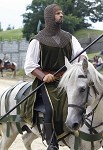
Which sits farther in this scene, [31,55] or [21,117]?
[21,117]

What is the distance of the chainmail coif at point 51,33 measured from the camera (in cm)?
608

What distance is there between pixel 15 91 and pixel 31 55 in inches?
43.5

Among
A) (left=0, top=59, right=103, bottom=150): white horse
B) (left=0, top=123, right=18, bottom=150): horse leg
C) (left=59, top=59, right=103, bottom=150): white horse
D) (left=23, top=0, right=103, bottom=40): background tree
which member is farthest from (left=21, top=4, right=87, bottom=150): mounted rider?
(left=23, top=0, right=103, bottom=40): background tree

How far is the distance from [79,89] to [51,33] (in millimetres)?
1348

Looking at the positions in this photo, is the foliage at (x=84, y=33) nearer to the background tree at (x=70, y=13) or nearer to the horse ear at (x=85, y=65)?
the background tree at (x=70, y=13)

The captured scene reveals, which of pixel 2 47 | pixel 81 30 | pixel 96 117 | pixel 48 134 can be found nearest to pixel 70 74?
pixel 96 117

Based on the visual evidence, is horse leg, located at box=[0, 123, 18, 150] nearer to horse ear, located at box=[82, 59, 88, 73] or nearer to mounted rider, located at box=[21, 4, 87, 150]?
mounted rider, located at box=[21, 4, 87, 150]

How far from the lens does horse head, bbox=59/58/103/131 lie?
16.4ft

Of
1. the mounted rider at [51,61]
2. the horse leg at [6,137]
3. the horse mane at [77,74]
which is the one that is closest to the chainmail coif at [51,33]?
the mounted rider at [51,61]

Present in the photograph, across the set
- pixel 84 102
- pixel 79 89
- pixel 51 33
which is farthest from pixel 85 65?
pixel 51 33

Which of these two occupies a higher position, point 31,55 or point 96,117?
point 31,55

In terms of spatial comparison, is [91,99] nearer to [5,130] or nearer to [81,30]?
[5,130]

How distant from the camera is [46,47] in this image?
609 centimetres

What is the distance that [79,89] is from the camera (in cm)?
Answer: 508
